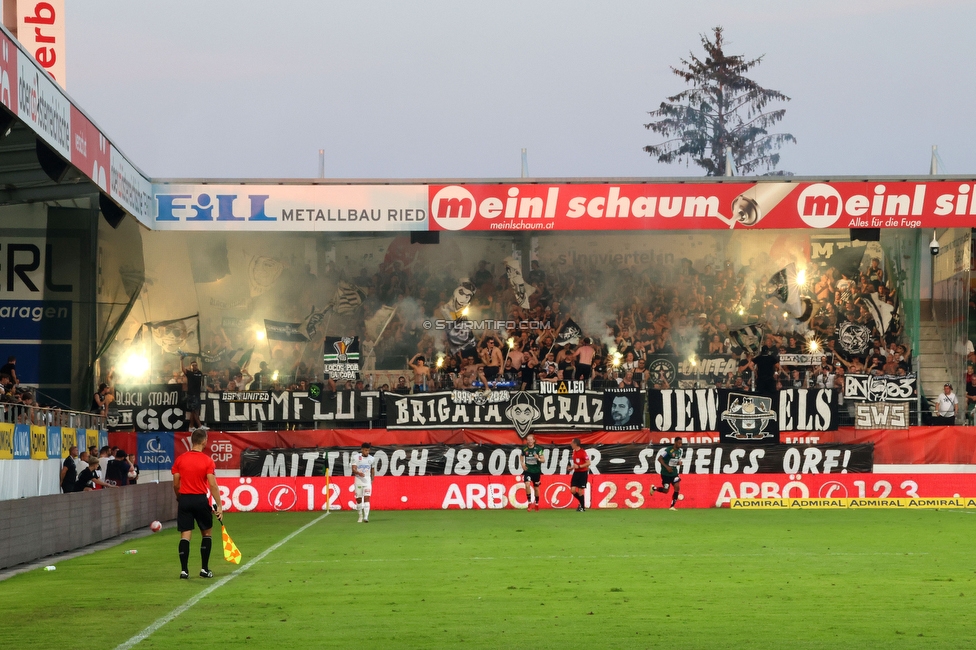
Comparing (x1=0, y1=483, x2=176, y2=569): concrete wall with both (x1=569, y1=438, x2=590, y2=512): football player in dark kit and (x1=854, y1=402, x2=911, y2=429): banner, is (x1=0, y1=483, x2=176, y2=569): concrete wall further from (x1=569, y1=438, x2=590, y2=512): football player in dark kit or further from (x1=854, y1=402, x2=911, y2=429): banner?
(x1=854, y1=402, x2=911, y2=429): banner

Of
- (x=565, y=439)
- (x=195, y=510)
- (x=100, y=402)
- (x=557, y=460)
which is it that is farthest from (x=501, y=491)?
(x=195, y=510)

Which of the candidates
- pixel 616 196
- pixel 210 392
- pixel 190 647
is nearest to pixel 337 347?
pixel 210 392

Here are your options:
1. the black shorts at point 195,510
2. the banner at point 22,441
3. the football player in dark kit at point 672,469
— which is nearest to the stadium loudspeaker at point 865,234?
the football player in dark kit at point 672,469

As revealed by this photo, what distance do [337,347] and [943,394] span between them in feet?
65.3

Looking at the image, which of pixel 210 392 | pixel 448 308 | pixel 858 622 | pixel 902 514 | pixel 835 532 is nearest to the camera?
pixel 858 622

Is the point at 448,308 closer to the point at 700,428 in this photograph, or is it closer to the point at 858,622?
the point at 700,428

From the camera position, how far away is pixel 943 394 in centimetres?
3812

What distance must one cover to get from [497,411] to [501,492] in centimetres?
393

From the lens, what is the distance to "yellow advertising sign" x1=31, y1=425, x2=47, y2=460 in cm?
2339

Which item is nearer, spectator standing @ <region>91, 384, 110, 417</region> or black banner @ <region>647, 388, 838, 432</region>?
black banner @ <region>647, 388, 838, 432</region>

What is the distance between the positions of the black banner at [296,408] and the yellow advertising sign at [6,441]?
14649 millimetres

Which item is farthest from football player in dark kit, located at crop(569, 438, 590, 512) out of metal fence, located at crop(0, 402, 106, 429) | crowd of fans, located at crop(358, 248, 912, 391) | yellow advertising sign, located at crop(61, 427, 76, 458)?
metal fence, located at crop(0, 402, 106, 429)

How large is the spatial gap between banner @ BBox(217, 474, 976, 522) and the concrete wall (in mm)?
4503

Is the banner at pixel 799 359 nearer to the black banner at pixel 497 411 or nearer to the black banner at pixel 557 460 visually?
the black banner at pixel 557 460
